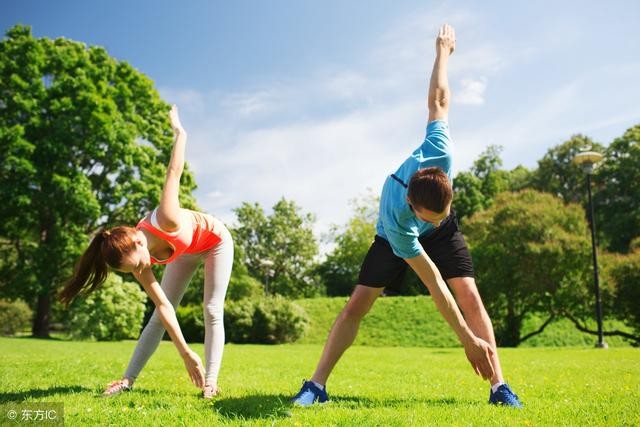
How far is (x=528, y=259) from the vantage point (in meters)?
20.9

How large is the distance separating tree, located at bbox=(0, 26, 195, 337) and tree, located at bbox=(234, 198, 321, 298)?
25.9 meters

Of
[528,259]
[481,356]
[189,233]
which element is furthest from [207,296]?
[528,259]

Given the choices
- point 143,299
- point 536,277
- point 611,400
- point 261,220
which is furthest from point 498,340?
point 261,220

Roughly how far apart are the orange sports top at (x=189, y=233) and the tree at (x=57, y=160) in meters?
19.3

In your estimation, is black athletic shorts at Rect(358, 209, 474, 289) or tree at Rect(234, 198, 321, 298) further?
tree at Rect(234, 198, 321, 298)

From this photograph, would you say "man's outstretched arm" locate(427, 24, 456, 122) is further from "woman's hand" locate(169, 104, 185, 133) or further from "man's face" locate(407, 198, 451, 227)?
"woman's hand" locate(169, 104, 185, 133)

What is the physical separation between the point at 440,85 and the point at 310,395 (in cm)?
274

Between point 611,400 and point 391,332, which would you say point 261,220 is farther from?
point 611,400

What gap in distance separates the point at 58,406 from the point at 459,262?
338 centimetres

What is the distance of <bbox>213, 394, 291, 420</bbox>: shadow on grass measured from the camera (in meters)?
3.50

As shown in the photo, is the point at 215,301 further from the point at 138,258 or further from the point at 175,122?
the point at 175,122

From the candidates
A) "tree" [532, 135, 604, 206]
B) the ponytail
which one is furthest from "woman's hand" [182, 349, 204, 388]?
"tree" [532, 135, 604, 206]

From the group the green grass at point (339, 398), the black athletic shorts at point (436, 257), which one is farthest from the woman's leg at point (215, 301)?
the black athletic shorts at point (436, 257)

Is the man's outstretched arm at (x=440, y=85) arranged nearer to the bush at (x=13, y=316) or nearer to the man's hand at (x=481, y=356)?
the man's hand at (x=481, y=356)
